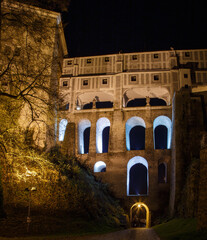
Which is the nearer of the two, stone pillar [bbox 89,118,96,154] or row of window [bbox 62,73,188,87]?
stone pillar [bbox 89,118,96,154]

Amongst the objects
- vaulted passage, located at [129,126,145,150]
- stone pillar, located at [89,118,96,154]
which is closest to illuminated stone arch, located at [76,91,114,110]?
stone pillar, located at [89,118,96,154]

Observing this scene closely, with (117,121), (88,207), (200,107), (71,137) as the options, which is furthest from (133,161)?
(88,207)

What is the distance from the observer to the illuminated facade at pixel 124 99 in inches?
1378

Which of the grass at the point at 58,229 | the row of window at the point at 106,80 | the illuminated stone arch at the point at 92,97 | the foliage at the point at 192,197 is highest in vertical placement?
the row of window at the point at 106,80

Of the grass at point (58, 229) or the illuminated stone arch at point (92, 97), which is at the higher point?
the illuminated stone arch at point (92, 97)

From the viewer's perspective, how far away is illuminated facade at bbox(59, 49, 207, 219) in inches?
1378

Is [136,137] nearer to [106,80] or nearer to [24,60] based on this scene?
[106,80]

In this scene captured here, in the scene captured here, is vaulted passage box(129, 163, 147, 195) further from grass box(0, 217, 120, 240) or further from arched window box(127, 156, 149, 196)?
grass box(0, 217, 120, 240)

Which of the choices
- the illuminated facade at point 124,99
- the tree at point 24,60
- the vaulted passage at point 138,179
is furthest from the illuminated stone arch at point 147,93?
the tree at point 24,60

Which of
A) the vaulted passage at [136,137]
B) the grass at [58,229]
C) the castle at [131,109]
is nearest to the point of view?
the grass at [58,229]

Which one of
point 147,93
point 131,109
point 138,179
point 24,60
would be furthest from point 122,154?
point 24,60

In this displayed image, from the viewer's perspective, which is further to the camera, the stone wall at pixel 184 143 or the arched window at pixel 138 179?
the arched window at pixel 138 179

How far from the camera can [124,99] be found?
1607 inches

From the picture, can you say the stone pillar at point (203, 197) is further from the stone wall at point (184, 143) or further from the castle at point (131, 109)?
the castle at point (131, 109)
